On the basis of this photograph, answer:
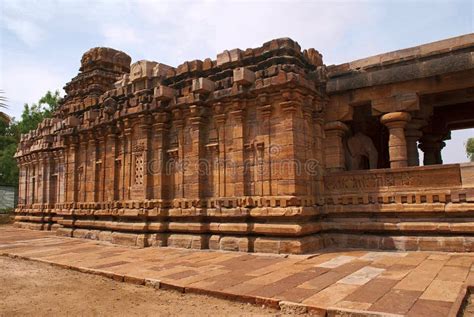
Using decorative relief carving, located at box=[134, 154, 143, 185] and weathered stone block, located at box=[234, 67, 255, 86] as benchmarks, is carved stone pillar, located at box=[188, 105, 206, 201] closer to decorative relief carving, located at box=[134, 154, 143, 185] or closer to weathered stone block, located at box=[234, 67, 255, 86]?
weathered stone block, located at box=[234, 67, 255, 86]

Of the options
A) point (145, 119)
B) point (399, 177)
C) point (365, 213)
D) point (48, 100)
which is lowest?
point (365, 213)

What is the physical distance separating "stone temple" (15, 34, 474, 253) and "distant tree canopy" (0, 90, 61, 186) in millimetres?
26277

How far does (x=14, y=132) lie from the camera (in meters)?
38.9

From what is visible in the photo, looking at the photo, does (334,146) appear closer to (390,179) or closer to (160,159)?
(390,179)

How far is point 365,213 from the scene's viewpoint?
9242mm

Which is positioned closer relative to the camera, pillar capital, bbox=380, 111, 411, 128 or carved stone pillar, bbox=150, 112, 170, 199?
pillar capital, bbox=380, 111, 411, 128

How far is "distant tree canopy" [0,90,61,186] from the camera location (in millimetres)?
34375

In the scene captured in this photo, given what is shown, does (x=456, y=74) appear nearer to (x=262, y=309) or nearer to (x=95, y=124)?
(x=262, y=309)

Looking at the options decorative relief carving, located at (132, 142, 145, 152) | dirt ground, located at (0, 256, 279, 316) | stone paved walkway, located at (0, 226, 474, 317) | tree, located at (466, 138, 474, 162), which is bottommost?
dirt ground, located at (0, 256, 279, 316)

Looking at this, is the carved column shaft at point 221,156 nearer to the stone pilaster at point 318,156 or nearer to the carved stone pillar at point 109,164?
the stone pilaster at point 318,156

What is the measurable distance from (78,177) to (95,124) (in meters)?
2.62

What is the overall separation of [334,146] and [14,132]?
38773mm

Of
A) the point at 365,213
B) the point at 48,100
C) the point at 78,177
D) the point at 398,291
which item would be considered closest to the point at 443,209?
the point at 365,213

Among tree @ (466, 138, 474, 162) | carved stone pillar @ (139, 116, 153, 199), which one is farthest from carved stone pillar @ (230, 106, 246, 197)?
tree @ (466, 138, 474, 162)
